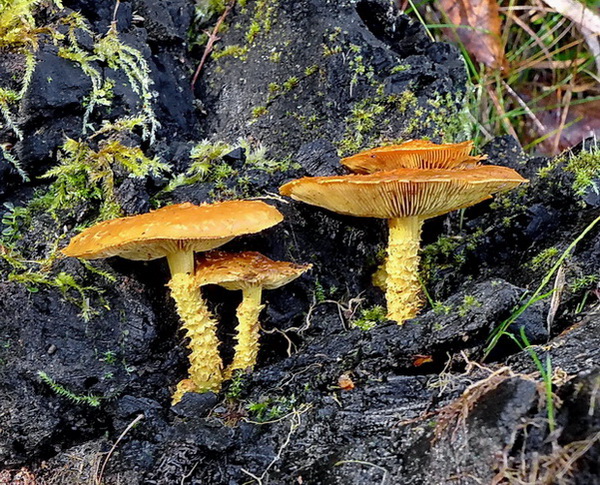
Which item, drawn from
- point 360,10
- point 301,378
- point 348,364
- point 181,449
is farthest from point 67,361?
point 360,10

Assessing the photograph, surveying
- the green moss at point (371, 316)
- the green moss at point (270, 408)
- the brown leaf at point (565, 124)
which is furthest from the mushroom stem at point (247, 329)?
the brown leaf at point (565, 124)

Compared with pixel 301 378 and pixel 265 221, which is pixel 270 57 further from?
pixel 301 378

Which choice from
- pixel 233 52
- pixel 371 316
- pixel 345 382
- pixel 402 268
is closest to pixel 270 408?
pixel 345 382

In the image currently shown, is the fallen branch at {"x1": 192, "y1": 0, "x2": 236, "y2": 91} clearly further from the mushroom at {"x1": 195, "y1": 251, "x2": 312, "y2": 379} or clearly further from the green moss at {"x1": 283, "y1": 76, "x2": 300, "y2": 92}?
the mushroom at {"x1": 195, "y1": 251, "x2": 312, "y2": 379}

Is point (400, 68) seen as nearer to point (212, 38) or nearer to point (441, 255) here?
point (441, 255)

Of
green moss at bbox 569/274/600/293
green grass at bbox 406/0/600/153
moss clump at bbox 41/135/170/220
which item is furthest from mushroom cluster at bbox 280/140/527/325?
green grass at bbox 406/0/600/153

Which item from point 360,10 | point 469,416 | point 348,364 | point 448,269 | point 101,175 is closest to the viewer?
point 469,416
